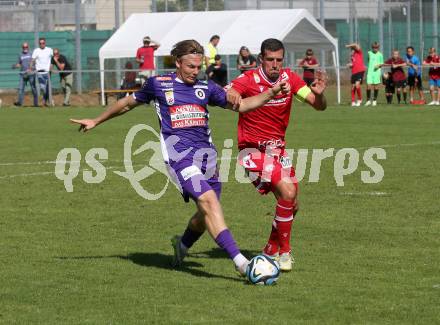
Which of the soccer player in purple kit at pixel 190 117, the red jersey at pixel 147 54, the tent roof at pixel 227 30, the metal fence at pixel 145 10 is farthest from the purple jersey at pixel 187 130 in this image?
the metal fence at pixel 145 10

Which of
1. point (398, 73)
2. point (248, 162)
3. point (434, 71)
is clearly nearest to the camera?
point (248, 162)

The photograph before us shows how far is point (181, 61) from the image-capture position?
9172 mm

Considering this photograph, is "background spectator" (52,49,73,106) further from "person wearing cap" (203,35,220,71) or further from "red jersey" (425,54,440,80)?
"red jersey" (425,54,440,80)

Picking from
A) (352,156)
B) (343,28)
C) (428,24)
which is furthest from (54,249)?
(428,24)

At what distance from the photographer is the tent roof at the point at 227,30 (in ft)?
126

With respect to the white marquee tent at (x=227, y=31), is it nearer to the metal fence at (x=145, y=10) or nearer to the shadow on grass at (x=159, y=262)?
the metal fence at (x=145, y=10)

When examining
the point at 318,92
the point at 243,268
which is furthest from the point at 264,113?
the point at 243,268

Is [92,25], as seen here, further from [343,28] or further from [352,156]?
[352,156]

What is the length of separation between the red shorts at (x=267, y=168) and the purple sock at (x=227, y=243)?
3.50ft

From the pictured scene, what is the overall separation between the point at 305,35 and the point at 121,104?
100.0 ft

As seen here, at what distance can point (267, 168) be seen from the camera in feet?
32.0

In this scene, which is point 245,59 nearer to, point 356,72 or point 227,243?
point 356,72

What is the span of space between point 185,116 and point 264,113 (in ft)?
3.55

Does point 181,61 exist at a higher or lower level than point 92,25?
lower
